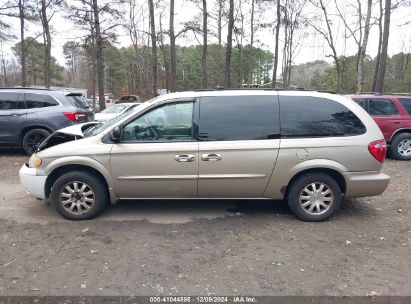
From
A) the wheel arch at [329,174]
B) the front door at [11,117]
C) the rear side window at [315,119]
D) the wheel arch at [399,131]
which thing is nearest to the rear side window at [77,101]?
the front door at [11,117]

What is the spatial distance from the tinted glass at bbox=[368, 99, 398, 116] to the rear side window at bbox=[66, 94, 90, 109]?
772 centimetres

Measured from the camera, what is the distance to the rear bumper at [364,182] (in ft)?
15.9

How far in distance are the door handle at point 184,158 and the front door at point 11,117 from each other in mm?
6175

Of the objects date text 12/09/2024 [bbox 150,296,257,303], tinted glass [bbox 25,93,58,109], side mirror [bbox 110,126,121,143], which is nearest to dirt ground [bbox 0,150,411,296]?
date text 12/09/2024 [bbox 150,296,257,303]

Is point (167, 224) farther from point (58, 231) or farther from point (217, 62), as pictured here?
point (217, 62)

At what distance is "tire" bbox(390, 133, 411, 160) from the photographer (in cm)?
958

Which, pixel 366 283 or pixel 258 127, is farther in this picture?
pixel 258 127

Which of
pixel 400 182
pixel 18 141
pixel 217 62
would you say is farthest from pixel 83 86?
pixel 400 182

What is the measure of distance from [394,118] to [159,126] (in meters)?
7.25

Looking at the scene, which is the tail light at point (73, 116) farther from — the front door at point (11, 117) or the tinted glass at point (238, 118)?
the tinted glass at point (238, 118)

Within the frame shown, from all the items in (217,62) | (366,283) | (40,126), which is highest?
(217,62)

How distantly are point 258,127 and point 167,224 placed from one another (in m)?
1.77

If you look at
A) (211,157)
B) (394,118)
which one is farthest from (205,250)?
(394,118)

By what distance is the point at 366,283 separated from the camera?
3.48 metres
